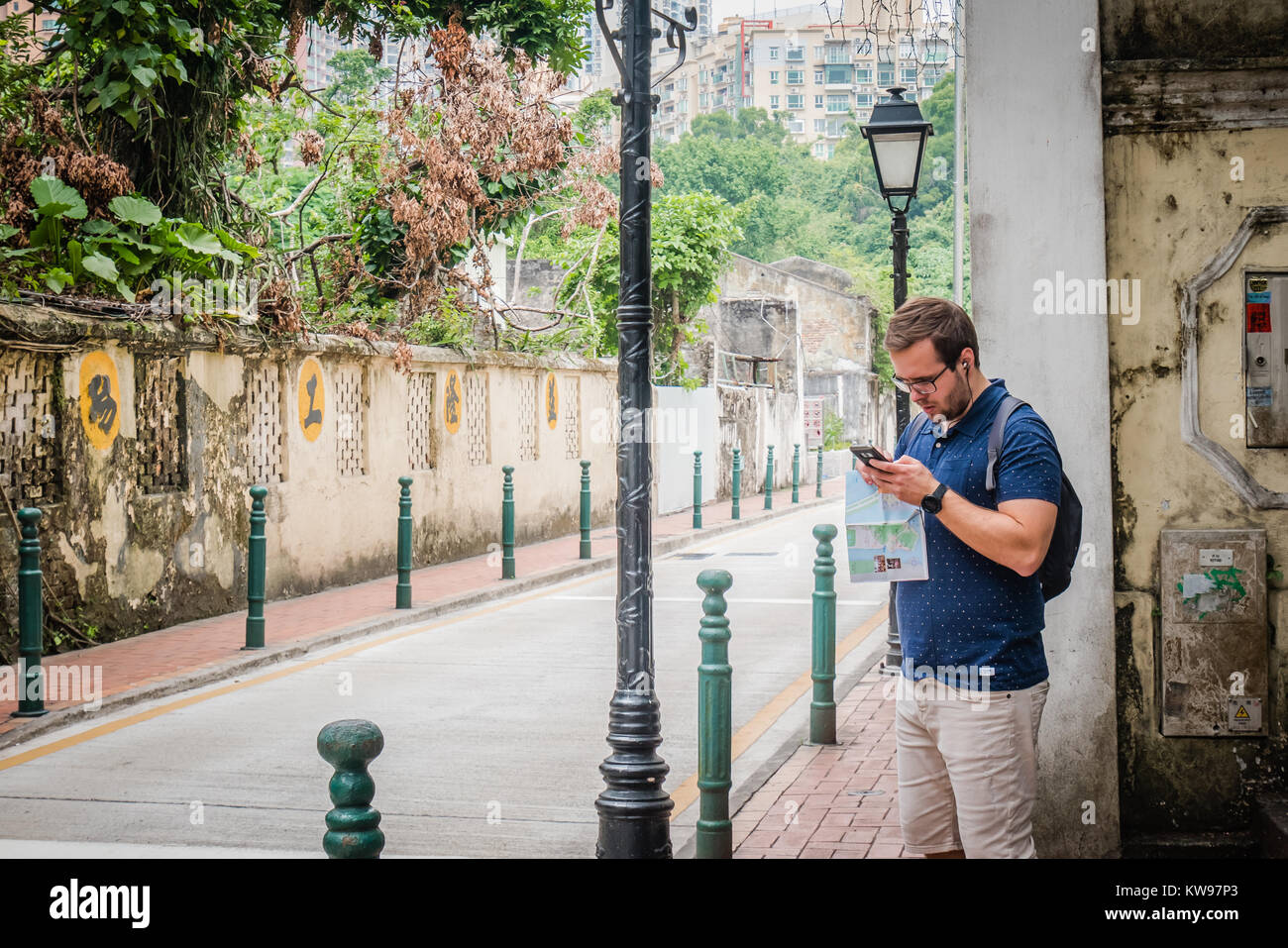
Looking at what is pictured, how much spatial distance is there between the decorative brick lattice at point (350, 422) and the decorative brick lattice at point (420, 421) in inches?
43.4

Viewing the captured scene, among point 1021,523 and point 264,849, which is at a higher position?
point 1021,523

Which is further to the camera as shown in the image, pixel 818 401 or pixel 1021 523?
pixel 818 401

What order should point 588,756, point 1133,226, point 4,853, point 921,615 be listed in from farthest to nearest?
point 588,756 < point 4,853 < point 1133,226 < point 921,615

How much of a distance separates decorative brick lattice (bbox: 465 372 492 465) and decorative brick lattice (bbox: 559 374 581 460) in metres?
2.89

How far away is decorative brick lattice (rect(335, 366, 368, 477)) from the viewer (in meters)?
14.4

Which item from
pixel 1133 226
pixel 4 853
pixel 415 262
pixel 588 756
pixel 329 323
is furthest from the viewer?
pixel 415 262

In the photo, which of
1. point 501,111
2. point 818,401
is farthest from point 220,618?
point 818,401

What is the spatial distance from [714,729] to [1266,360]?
2.46 meters

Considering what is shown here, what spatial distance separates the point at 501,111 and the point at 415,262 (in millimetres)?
2163

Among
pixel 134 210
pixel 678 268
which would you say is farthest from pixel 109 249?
pixel 678 268

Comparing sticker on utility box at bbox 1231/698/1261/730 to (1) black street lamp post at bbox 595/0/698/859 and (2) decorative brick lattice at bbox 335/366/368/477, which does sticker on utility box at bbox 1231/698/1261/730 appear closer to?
(1) black street lamp post at bbox 595/0/698/859
